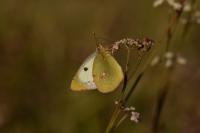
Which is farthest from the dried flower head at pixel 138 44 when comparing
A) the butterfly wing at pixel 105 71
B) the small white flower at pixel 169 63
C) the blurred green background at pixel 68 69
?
the blurred green background at pixel 68 69

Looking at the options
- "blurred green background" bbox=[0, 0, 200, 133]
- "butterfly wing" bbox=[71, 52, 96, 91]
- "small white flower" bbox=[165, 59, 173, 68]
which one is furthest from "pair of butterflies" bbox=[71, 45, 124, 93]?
"blurred green background" bbox=[0, 0, 200, 133]

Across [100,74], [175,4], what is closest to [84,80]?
[100,74]

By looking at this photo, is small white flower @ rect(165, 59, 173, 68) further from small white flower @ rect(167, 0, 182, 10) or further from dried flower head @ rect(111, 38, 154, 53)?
dried flower head @ rect(111, 38, 154, 53)

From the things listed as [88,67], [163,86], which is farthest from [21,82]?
[88,67]

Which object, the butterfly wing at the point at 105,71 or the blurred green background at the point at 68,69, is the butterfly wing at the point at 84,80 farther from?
the blurred green background at the point at 68,69

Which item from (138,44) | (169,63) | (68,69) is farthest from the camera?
(68,69)

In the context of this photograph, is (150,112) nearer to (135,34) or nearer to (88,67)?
(135,34)

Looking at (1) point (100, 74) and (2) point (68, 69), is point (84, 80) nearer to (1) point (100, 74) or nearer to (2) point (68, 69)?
(1) point (100, 74)
